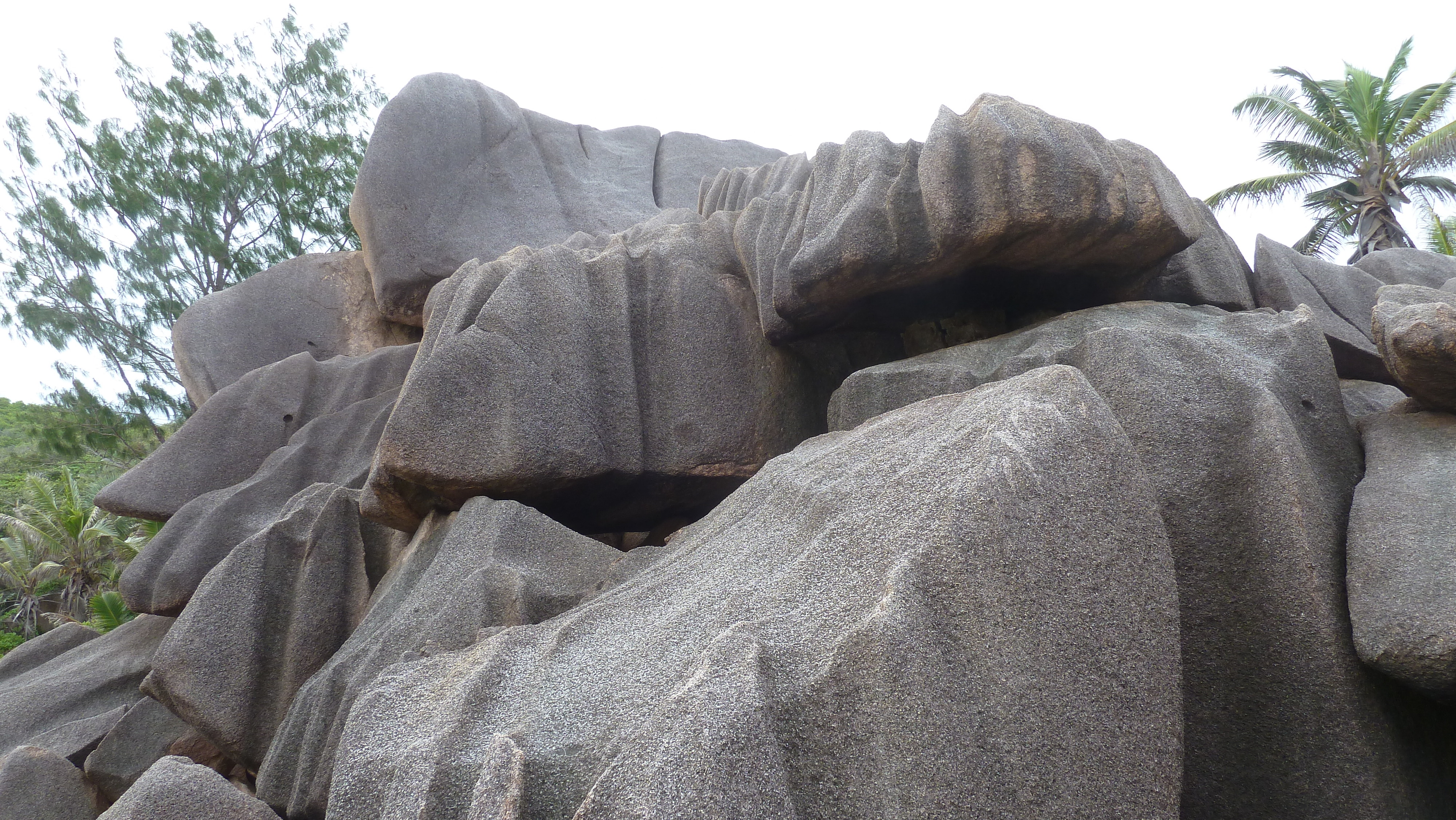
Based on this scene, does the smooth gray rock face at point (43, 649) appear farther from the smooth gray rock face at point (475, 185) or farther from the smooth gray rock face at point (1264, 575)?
the smooth gray rock face at point (1264, 575)

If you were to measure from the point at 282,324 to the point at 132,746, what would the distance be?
460 centimetres

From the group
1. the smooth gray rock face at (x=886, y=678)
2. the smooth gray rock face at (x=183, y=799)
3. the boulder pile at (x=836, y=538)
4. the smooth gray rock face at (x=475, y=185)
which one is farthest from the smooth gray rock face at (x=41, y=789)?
the smooth gray rock face at (x=475, y=185)

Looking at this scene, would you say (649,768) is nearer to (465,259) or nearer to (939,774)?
(939,774)

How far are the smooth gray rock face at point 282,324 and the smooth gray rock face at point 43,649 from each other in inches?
81.9

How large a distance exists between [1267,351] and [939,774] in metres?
2.22

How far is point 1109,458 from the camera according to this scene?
2387mm

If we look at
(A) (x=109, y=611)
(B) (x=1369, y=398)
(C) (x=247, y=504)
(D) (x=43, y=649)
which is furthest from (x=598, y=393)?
(A) (x=109, y=611)

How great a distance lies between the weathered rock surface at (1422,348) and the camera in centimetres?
289

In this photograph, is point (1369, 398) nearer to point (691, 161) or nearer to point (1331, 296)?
point (1331, 296)

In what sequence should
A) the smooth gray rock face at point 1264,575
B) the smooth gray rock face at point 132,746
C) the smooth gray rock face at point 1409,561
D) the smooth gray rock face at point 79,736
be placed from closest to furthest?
the smooth gray rock face at point 1409,561
the smooth gray rock face at point 1264,575
the smooth gray rock face at point 132,746
the smooth gray rock face at point 79,736

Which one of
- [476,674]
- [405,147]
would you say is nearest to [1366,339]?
[476,674]

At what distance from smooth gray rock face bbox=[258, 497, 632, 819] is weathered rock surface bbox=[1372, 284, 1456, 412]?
2544 mm

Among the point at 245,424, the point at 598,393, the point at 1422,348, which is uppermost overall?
the point at 1422,348

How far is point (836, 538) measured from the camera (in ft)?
8.00
